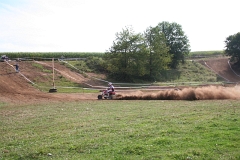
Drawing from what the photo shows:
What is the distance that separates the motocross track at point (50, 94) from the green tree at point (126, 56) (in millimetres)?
7673

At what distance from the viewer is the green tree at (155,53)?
2356 inches

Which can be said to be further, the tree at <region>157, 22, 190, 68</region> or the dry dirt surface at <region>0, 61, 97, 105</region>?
the tree at <region>157, 22, 190, 68</region>

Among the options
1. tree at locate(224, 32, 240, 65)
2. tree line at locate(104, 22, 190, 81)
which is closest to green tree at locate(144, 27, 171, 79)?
tree line at locate(104, 22, 190, 81)

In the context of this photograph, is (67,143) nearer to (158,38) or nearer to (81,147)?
(81,147)

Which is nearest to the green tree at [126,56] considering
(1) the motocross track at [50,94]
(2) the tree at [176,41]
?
(1) the motocross track at [50,94]

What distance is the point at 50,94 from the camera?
33531 millimetres

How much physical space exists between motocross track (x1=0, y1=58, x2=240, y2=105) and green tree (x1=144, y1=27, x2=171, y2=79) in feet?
51.4

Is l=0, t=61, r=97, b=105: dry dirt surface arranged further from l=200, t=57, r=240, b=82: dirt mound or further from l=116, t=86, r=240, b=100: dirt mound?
l=200, t=57, r=240, b=82: dirt mound

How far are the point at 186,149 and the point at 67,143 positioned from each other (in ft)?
13.5

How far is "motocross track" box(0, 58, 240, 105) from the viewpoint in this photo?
88.3ft

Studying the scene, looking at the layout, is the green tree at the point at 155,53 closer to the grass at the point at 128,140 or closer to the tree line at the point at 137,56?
the tree line at the point at 137,56

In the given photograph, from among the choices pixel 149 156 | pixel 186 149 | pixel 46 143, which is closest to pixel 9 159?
pixel 46 143

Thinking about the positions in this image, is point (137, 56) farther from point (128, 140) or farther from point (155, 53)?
point (128, 140)

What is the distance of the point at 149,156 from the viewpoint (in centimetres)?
783
